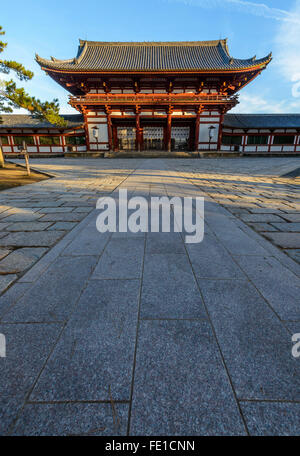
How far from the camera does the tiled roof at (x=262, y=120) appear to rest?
19.5 metres

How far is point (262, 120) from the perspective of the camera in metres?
20.8

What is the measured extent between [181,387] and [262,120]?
25410 mm

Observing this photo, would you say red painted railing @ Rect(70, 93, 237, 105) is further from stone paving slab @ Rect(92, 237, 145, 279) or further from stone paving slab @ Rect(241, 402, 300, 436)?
stone paving slab @ Rect(241, 402, 300, 436)

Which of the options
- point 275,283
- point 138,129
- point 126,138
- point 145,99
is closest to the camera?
point 275,283

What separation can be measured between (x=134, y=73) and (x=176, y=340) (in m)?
19.0

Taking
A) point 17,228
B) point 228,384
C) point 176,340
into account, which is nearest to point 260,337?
point 228,384

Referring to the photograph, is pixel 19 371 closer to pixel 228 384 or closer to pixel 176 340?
pixel 176 340

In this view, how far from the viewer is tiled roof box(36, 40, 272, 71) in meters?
18.1

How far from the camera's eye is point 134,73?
15742 mm

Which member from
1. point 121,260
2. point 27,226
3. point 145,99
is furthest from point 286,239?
point 145,99

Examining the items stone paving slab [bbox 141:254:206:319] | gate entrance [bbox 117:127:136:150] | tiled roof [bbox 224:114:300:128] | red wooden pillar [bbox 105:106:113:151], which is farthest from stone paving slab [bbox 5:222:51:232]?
tiled roof [bbox 224:114:300:128]

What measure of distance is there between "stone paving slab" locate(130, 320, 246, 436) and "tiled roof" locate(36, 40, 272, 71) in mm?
21677

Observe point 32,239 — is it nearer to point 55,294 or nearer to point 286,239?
point 55,294

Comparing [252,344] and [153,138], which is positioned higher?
[153,138]
